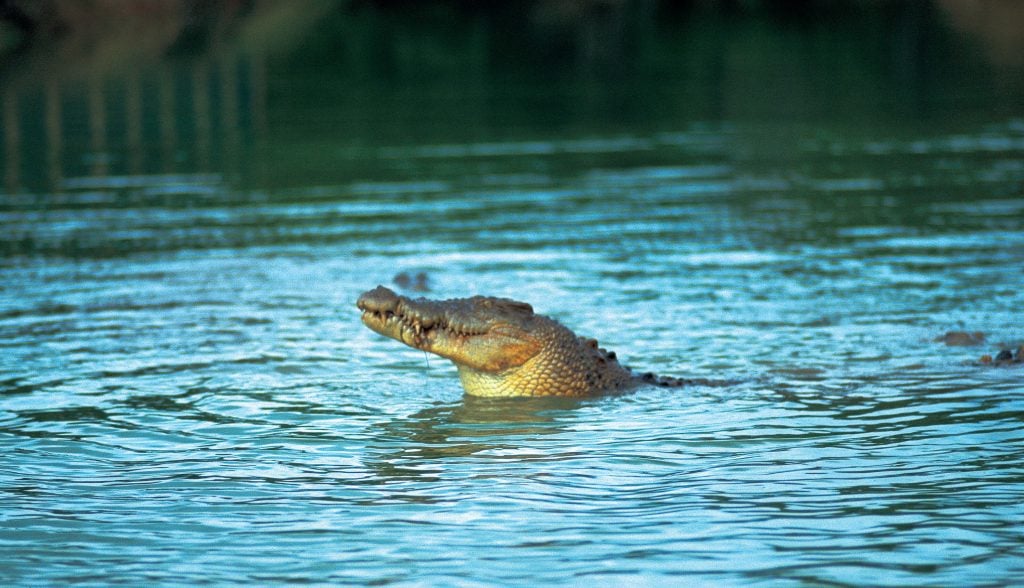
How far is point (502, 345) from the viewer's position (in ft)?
32.9

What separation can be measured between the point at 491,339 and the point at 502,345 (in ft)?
0.29

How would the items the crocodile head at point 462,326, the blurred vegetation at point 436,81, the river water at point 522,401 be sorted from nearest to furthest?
the river water at point 522,401
the crocodile head at point 462,326
the blurred vegetation at point 436,81

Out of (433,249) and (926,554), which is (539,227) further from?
(926,554)

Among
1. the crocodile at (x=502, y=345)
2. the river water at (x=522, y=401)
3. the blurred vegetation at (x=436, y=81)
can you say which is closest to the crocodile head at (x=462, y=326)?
the crocodile at (x=502, y=345)

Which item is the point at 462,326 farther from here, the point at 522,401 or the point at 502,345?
the point at 522,401

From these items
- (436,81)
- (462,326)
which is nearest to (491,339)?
(462,326)

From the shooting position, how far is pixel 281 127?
2981 cm

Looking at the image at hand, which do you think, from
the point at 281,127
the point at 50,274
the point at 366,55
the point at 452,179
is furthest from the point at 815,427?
the point at 366,55

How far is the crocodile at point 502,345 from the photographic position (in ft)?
32.3

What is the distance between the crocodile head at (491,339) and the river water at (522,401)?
209 mm

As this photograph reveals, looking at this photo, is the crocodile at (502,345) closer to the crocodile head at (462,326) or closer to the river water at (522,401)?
the crocodile head at (462,326)

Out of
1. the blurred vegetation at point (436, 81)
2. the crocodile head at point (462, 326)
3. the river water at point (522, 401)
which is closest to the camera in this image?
the river water at point (522, 401)

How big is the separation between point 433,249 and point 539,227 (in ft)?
6.05

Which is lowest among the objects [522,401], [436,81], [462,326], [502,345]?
[522,401]
